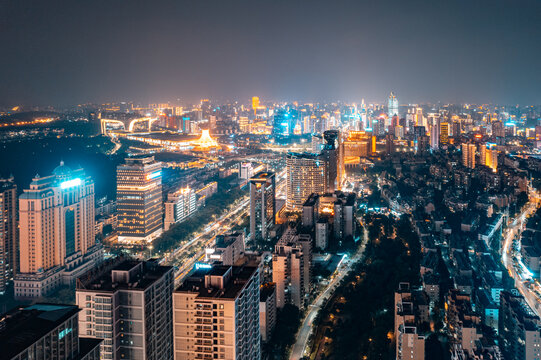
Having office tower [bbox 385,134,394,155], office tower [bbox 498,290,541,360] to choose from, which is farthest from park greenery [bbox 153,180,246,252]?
office tower [bbox 385,134,394,155]

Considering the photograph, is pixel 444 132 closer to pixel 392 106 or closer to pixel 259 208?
pixel 392 106

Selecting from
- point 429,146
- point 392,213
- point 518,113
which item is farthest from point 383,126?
point 392,213

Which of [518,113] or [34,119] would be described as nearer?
[34,119]

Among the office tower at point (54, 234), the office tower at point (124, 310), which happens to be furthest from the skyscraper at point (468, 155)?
the office tower at point (124, 310)

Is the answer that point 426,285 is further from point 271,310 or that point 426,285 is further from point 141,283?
point 141,283

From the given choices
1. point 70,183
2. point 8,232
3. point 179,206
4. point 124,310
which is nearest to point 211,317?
point 124,310

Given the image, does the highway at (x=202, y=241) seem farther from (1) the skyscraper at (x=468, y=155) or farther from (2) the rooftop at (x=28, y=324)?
(1) the skyscraper at (x=468, y=155)
